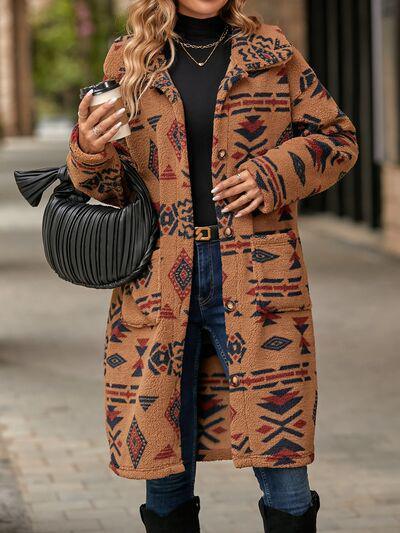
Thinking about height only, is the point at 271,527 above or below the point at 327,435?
above

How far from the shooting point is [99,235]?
3660mm

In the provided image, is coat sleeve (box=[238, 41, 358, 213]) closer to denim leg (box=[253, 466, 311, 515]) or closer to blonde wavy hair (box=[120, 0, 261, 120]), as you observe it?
blonde wavy hair (box=[120, 0, 261, 120])

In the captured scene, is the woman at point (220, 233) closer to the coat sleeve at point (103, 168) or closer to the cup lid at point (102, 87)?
the coat sleeve at point (103, 168)

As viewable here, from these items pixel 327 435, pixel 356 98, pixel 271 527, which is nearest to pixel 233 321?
pixel 271 527

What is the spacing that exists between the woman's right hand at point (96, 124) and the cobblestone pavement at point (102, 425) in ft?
6.65

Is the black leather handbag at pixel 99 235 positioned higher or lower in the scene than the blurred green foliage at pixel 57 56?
higher

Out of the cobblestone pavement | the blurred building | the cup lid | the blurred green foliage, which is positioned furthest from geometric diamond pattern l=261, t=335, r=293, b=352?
the blurred green foliage

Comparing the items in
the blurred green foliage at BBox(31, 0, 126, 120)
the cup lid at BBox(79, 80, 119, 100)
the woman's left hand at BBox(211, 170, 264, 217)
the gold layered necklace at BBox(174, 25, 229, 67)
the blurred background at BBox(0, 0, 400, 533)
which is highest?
the gold layered necklace at BBox(174, 25, 229, 67)

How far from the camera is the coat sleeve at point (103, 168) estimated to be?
140 inches

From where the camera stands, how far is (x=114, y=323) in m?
3.72

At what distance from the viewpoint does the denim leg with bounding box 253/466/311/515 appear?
12.0 ft

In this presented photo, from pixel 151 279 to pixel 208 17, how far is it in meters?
0.67

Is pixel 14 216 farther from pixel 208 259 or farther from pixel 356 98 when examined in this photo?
pixel 208 259

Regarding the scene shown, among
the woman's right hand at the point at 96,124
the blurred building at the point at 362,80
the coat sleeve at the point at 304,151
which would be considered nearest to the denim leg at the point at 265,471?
the coat sleeve at the point at 304,151
